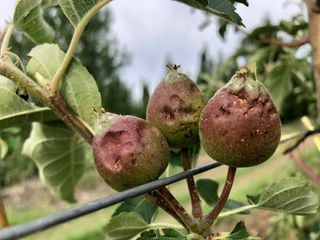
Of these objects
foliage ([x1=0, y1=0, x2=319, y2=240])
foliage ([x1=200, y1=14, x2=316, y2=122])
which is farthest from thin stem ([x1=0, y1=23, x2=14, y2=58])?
foliage ([x1=200, y1=14, x2=316, y2=122])

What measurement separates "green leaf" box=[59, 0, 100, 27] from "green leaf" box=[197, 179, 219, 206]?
0.31 metres

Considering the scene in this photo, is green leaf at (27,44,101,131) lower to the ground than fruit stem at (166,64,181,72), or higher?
lower

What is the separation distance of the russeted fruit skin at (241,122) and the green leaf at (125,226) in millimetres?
148

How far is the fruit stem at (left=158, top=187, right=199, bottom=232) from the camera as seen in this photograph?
24.8 inches

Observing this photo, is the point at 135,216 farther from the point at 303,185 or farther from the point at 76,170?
the point at 76,170

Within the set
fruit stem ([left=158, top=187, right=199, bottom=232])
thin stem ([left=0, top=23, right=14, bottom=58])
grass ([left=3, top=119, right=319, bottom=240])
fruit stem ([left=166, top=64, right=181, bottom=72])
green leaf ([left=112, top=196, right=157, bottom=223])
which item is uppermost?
thin stem ([left=0, top=23, right=14, bottom=58])

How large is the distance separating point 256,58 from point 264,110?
1154 millimetres

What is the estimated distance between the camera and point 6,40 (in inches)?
31.1

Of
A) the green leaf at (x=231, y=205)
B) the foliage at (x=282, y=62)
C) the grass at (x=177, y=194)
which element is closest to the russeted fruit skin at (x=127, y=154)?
the green leaf at (x=231, y=205)

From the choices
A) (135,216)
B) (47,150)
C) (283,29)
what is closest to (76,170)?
(47,150)

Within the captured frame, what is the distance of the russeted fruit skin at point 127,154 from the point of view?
1.94 ft

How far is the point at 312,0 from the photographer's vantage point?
0.90 m

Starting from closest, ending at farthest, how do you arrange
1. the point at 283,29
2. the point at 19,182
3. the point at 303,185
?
the point at 303,185 < the point at 283,29 < the point at 19,182

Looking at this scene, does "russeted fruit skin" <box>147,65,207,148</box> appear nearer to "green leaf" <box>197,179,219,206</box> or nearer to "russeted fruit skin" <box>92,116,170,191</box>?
"russeted fruit skin" <box>92,116,170,191</box>
